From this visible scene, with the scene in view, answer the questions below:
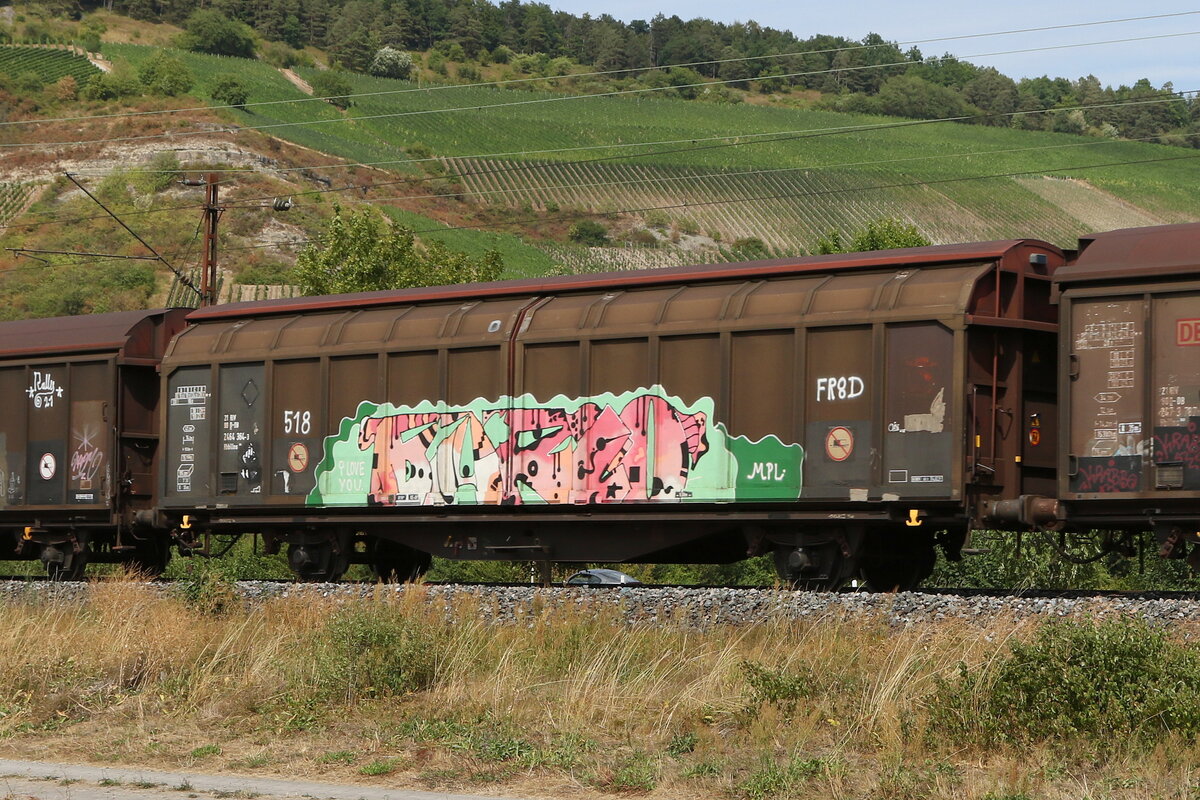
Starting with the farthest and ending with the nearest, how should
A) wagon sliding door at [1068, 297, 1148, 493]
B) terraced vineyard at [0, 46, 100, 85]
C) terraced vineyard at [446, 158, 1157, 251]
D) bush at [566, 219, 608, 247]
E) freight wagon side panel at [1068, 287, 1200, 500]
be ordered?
1. terraced vineyard at [0, 46, 100, 85]
2. bush at [566, 219, 608, 247]
3. terraced vineyard at [446, 158, 1157, 251]
4. wagon sliding door at [1068, 297, 1148, 493]
5. freight wagon side panel at [1068, 287, 1200, 500]

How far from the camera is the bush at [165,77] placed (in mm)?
112250

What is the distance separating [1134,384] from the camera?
12.8 metres

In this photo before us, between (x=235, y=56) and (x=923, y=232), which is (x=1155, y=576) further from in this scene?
(x=235, y=56)

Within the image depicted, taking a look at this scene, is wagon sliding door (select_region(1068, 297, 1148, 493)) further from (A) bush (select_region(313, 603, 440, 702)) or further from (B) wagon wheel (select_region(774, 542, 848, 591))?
(A) bush (select_region(313, 603, 440, 702))

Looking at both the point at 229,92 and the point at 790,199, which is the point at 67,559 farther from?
the point at 229,92

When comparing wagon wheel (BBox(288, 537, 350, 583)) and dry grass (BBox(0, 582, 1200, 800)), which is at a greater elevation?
wagon wheel (BBox(288, 537, 350, 583))

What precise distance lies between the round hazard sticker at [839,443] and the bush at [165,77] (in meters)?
106

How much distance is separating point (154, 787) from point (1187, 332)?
9.05 metres

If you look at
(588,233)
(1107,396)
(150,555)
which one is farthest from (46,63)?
(1107,396)

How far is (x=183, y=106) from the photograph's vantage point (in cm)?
10862

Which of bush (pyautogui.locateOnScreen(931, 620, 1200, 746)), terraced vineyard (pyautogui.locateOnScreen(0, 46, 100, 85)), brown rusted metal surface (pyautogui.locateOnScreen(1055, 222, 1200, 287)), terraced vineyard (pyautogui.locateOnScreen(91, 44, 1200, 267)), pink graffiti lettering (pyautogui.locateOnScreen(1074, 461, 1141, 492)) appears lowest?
bush (pyautogui.locateOnScreen(931, 620, 1200, 746))

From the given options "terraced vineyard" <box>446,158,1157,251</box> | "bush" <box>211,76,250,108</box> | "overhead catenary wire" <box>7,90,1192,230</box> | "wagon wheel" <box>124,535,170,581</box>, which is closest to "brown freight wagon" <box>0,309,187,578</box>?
"wagon wheel" <box>124,535,170,581</box>

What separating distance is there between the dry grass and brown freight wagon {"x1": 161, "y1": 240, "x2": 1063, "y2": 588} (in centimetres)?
228

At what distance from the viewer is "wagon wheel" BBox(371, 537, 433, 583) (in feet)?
60.1
